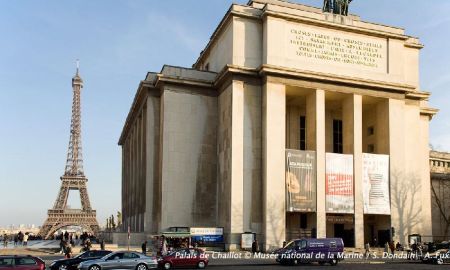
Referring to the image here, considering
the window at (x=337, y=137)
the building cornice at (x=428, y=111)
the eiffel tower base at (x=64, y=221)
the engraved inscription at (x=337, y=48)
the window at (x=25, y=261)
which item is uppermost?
the engraved inscription at (x=337, y=48)

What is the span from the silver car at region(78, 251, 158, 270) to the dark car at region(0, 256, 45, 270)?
276 centimetres

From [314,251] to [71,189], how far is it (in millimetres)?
112921

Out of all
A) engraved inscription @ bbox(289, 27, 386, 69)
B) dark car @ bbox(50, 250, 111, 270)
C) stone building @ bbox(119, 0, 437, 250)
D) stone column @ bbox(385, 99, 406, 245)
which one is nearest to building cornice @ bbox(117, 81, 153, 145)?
stone building @ bbox(119, 0, 437, 250)

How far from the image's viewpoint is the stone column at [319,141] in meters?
49.7

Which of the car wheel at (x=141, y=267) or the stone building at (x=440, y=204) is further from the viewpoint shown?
the stone building at (x=440, y=204)

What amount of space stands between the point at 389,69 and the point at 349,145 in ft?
29.2

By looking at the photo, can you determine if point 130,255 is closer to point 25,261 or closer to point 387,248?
point 25,261

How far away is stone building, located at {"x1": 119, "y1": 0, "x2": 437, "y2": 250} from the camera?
162 feet

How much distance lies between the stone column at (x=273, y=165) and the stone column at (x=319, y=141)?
3.29 m

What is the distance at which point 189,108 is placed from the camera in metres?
53.9

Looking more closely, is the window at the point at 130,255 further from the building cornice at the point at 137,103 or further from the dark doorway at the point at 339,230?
the dark doorway at the point at 339,230

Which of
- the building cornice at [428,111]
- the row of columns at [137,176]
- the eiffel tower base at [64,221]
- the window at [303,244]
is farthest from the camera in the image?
the eiffel tower base at [64,221]

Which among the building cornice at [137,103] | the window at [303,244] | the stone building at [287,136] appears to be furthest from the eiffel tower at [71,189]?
the window at [303,244]

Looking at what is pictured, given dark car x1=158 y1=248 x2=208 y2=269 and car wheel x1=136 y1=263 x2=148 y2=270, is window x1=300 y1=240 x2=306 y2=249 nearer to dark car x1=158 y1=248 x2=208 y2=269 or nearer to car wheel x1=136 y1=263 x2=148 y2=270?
dark car x1=158 y1=248 x2=208 y2=269
